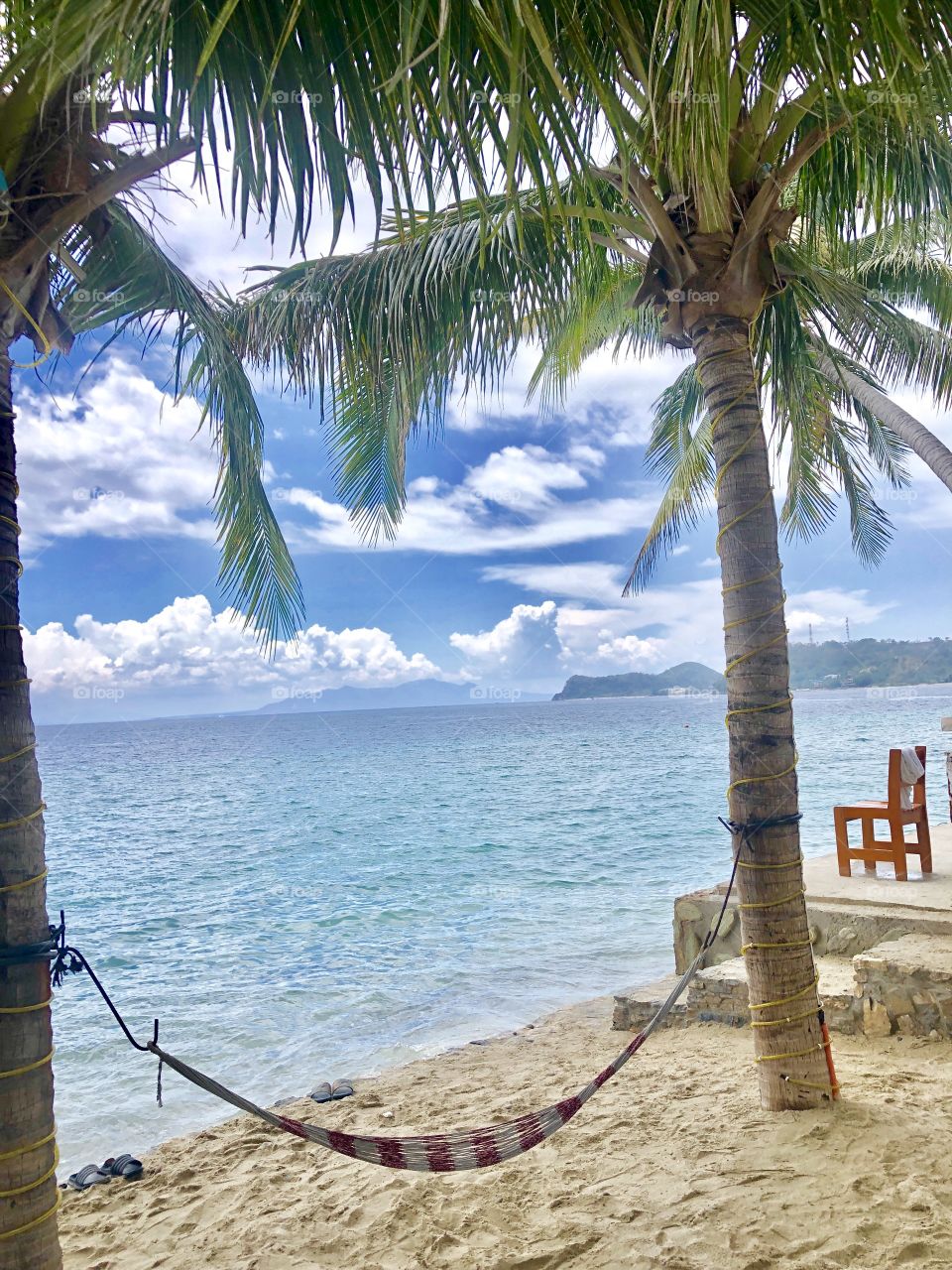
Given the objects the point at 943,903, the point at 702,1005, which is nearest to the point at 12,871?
the point at 702,1005

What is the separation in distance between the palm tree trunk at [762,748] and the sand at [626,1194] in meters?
0.22

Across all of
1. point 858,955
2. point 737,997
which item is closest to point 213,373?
point 858,955

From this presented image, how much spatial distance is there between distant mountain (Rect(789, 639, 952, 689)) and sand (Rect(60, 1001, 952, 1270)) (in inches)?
2243

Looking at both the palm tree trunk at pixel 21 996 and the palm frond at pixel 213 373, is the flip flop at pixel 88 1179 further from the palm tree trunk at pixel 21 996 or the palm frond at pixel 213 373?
the palm frond at pixel 213 373

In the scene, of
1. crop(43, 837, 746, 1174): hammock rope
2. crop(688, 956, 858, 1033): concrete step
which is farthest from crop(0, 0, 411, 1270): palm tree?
crop(688, 956, 858, 1033): concrete step

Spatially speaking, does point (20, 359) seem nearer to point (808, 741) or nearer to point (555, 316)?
point (555, 316)

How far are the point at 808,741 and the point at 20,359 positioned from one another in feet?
171

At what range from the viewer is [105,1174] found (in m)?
3.83

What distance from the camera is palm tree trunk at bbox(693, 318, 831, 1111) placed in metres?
2.98

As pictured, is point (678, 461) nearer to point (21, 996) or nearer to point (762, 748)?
point (762, 748)

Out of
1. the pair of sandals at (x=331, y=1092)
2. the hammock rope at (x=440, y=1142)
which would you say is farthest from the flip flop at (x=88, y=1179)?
the hammock rope at (x=440, y=1142)

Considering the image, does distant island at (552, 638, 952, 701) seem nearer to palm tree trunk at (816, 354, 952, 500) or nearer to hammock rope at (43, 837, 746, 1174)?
palm tree trunk at (816, 354, 952, 500)

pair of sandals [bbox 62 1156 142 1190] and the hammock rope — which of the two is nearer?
the hammock rope

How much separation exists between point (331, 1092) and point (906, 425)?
694cm
